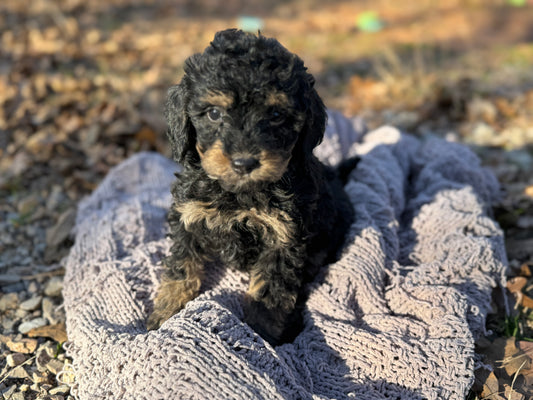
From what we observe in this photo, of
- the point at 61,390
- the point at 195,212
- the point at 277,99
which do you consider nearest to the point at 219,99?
the point at 277,99

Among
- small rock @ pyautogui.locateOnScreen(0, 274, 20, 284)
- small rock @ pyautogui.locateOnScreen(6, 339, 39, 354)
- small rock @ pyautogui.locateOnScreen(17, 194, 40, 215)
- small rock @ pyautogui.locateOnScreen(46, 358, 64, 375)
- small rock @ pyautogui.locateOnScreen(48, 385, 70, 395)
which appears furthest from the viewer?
small rock @ pyautogui.locateOnScreen(17, 194, 40, 215)

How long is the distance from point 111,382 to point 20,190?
3419 mm

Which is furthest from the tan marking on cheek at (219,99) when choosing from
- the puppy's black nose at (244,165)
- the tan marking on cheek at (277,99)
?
the puppy's black nose at (244,165)

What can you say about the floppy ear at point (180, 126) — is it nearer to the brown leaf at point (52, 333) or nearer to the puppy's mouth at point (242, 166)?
the puppy's mouth at point (242, 166)

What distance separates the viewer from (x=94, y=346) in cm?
358

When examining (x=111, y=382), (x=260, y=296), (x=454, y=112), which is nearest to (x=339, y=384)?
(x=260, y=296)

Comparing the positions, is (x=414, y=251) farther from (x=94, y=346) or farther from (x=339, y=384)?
(x=94, y=346)

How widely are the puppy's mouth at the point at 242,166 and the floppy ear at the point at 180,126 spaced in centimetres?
39

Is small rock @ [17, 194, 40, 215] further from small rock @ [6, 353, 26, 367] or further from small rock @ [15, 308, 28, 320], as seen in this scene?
small rock @ [6, 353, 26, 367]

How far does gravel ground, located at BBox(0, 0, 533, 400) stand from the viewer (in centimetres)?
415

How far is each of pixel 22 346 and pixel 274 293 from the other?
2.02 meters

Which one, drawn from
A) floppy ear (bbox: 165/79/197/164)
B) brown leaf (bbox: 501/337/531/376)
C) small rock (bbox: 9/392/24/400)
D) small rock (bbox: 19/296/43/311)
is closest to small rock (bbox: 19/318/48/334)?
small rock (bbox: 19/296/43/311)

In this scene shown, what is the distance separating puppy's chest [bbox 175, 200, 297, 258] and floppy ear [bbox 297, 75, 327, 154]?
20.5 inches

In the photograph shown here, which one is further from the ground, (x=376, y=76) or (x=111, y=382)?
(x=376, y=76)
